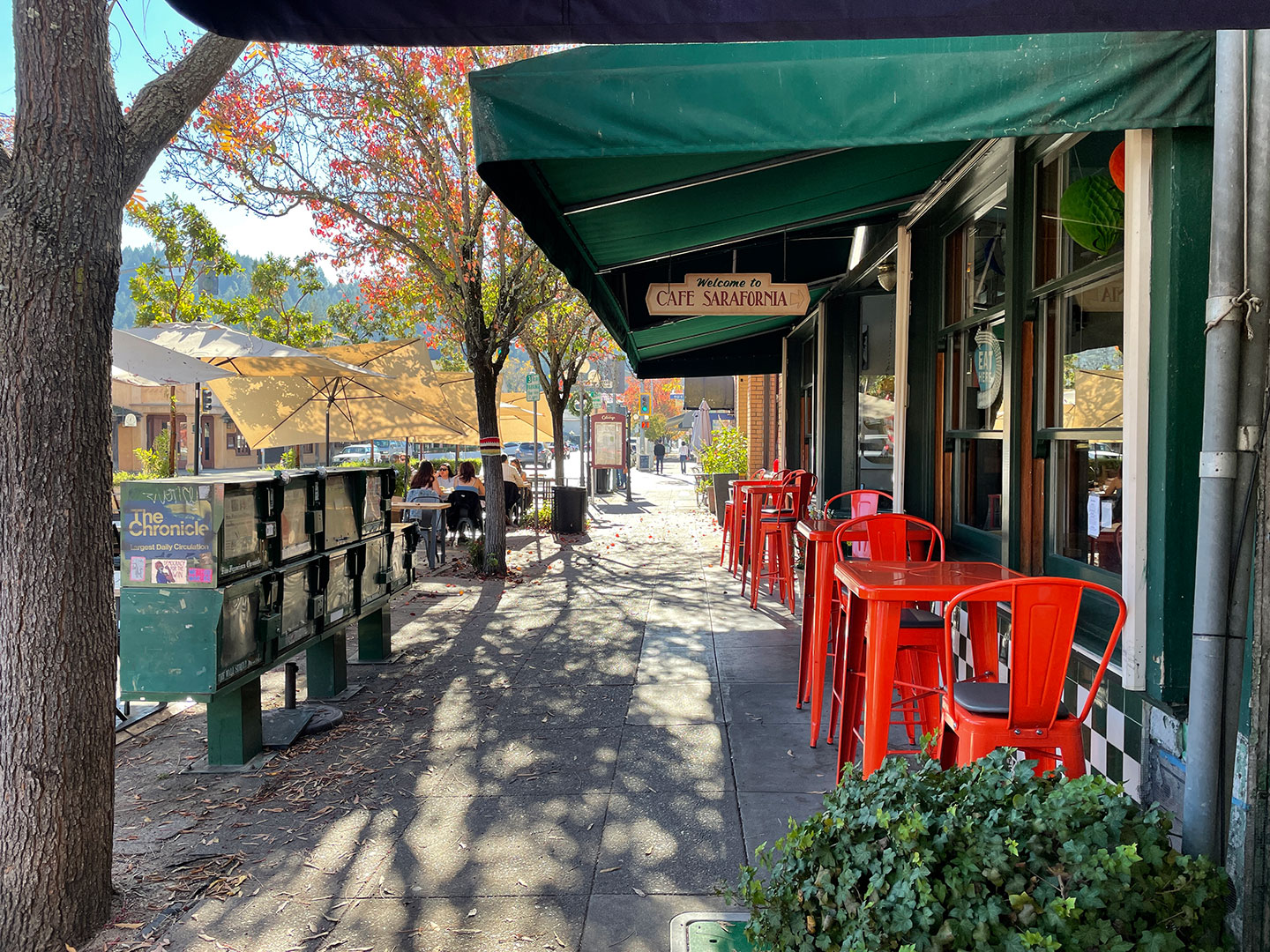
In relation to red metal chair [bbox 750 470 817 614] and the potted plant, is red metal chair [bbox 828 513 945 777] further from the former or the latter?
the potted plant

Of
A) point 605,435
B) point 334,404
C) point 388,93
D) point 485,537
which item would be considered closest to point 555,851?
point 485,537

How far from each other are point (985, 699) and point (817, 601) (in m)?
1.83

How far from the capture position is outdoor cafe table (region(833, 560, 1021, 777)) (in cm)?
343

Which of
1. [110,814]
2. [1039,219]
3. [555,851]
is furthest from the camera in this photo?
[1039,219]

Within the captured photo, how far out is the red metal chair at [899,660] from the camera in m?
3.95

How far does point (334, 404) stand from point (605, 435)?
10.1 m

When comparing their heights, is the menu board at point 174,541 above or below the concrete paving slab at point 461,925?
above

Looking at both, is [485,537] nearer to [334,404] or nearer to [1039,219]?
[334,404]

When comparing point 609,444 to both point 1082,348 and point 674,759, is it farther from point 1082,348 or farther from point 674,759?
point 1082,348

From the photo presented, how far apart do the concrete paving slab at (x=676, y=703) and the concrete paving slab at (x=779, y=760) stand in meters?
A: 0.33

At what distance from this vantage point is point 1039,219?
418 centimetres

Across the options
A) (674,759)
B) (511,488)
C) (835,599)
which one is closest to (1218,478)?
(835,599)

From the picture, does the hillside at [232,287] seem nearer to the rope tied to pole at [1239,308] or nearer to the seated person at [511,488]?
the rope tied to pole at [1239,308]

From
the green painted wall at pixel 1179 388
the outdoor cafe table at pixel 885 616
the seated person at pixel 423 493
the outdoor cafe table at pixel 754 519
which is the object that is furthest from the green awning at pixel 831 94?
the seated person at pixel 423 493
